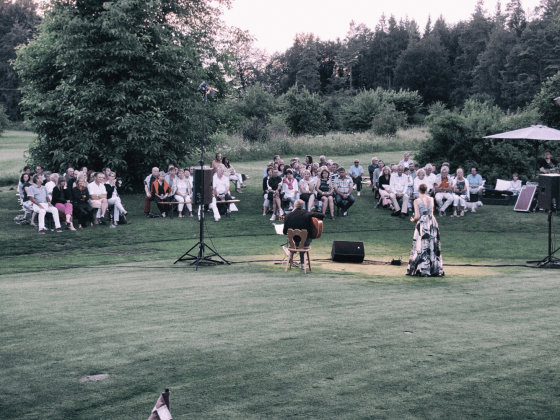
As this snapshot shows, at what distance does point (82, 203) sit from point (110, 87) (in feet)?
25.1

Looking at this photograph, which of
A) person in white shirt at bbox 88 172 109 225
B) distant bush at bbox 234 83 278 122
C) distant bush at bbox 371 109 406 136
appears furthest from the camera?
distant bush at bbox 234 83 278 122

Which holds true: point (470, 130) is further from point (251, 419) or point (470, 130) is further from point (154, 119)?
point (251, 419)

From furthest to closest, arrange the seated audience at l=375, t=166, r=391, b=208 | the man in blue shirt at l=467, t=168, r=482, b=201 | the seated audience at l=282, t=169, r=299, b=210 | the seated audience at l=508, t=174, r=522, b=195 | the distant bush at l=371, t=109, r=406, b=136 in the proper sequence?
the distant bush at l=371, t=109, r=406, b=136 → the seated audience at l=508, t=174, r=522, b=195 → the man in blue shirt at l=467, t=168, r=482, b=201 → the seated audience at l=375, t=166, r=391, b=208 → the seated audience at l=282, t=169, r=299, b=210

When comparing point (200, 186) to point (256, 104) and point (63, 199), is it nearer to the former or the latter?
point (63, 199)

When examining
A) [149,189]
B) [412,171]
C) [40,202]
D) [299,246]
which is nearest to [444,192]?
A: [412,171]

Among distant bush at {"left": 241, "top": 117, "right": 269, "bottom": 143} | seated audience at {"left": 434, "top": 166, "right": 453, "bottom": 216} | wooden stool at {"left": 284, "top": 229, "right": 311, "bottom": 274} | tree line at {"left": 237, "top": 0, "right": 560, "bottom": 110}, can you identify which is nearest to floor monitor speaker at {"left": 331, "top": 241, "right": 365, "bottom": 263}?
wooden stool at {"left": 284, "top": 229, "right": 311, "bottom": 274}

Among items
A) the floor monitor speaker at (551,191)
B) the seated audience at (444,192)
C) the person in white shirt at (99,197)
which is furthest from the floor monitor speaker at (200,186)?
the seated audience at (444,192)

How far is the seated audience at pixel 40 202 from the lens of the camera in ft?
45.8

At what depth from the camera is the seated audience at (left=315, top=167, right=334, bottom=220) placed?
55.4ft

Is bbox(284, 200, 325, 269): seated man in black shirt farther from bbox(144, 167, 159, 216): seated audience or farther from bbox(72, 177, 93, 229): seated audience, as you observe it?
bbox(144, 167, 159, 216): seated audience

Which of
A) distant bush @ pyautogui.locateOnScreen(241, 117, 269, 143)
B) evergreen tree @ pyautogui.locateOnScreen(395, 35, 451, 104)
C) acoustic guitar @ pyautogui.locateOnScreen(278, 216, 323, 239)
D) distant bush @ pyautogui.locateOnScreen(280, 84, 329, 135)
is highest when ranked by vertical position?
evergreen tree @ pyautogui.locateOnScreen(395, 35, 451, 104)

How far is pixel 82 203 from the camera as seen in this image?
14.8m

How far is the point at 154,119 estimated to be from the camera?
2045cm

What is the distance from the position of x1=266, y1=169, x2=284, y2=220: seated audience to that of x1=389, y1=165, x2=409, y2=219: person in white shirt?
354 centimetres
